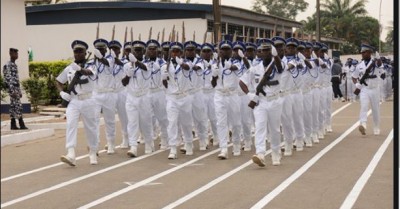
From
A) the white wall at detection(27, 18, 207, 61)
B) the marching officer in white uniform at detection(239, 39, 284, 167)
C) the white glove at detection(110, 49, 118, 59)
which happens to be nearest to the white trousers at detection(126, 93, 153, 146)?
the white glove at detection(110, 49, 118, 59)

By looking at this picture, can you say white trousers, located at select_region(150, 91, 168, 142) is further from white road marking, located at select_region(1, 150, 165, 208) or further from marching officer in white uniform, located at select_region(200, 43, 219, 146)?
white road marking, located at select_region(1, 150, 165, 208)

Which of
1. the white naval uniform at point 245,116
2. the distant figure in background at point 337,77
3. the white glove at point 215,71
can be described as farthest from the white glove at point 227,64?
the distant figure in background at point 337,77

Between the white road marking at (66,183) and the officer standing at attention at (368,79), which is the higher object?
the officer standing at attention at (368,79)

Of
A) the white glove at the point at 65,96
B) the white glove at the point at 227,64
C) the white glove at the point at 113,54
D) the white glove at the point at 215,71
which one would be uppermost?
the white glove at the point at 113,54

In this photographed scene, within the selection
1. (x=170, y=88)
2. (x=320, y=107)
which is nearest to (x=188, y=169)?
(x=170, y=88)

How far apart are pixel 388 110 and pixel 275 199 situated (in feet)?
52.6

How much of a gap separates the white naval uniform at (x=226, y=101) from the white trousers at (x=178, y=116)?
548 mm

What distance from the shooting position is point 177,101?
38.9 ft

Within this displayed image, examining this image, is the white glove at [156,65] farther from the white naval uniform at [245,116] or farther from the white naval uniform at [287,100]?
the white naval uniform at [287,100]

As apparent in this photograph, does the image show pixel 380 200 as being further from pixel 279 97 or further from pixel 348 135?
pixel 348 135

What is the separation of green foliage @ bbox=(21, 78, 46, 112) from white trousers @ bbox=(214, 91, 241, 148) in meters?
7.42

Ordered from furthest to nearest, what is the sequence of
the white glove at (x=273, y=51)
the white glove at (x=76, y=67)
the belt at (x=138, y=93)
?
the belt at (x=138, y=93) < the white glove at (x=76, y=67) < the white glove at (x=273, y=51)

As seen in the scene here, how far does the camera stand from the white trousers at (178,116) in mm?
11633

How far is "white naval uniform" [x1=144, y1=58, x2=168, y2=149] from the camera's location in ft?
39.6
